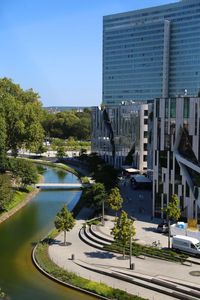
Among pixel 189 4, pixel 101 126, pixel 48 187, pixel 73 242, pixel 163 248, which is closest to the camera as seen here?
pixel 163 248

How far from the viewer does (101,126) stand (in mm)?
87125

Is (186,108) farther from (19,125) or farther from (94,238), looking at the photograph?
(19,125)

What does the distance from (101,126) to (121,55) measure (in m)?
66.8

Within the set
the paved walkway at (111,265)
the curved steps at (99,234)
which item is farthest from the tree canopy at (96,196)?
the paved walkway at (111,265)

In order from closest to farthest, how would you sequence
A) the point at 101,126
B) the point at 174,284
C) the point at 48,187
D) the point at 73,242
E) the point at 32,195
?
the point at 174,284, the point at 73,242, the point at 32,195, the point at 48,187, the point at 101,126

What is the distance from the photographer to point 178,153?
41125 millimetres

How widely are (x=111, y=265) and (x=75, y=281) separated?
3.44 metres

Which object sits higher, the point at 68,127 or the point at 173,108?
the point at 173,108

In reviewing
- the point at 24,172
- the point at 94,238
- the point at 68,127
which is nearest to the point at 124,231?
the point at 94,238

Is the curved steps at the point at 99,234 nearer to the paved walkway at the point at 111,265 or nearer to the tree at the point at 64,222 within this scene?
the paved walkway at the point at 111,265

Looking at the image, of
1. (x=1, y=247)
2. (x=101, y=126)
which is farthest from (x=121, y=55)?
(x=1, y=247)

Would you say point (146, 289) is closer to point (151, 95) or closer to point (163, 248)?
point (163, 248)

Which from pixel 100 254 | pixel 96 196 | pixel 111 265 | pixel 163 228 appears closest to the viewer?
pixel 111 265

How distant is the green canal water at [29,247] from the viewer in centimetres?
2740
